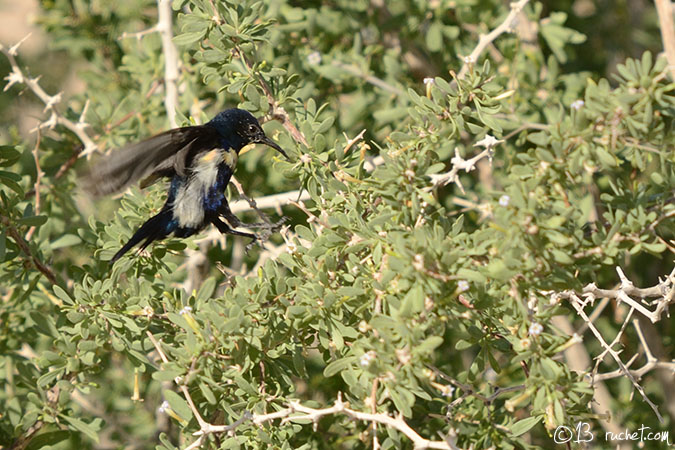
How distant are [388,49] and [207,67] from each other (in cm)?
159

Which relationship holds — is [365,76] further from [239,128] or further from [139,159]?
[139,159]

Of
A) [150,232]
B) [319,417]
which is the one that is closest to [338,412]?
[319,417]

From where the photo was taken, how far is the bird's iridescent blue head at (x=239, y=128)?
8.95 ft

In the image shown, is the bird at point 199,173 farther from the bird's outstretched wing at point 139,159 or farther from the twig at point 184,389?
the twig at point 184,389

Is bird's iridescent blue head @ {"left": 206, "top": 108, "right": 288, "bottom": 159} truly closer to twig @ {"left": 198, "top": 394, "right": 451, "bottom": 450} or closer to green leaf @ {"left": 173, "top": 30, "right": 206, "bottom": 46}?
green leaf @ {"left": 173, "top": 30, "right": 206, "bottom": 46}

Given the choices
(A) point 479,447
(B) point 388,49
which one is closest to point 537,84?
(B) point 388,49

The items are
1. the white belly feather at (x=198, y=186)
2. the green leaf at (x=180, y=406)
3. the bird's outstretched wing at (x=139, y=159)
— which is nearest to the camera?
the green leaf at (x=180, y=406)

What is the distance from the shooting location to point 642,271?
160 inches

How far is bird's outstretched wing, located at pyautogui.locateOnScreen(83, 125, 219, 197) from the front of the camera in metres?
2.13

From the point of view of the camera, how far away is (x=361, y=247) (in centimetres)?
186

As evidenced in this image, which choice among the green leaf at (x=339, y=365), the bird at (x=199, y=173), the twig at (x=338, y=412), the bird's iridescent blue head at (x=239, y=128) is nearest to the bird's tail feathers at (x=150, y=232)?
the bird at (x=199, y=173)

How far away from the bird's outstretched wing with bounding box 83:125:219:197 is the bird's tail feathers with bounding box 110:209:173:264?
0.16 m

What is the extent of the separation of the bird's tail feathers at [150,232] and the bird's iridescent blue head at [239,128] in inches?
16.3

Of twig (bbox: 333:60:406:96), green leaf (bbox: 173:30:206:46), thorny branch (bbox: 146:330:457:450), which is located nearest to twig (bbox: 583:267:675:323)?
thorny branch (bbox: 146:330:457:450)
